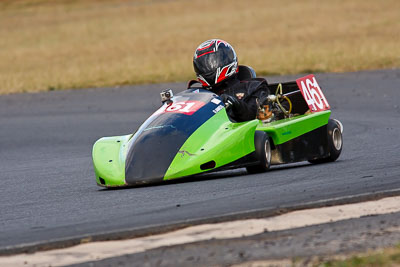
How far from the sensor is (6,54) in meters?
31.6

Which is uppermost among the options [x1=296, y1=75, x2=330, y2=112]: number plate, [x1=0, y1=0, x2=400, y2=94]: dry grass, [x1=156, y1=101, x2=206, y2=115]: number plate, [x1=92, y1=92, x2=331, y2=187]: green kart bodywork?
[x1=156, y1=101, x2=206, y2=115]: number plate

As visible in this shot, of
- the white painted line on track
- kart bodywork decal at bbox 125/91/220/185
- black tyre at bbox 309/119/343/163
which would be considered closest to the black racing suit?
kart bodywork decal at bbox 125/91/220/185

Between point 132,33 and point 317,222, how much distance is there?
3202 cm

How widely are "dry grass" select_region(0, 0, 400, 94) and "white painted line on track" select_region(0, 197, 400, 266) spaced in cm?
1489

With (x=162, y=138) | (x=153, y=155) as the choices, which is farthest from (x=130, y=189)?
(x=162, y=138)

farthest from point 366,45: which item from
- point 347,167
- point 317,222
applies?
point 317,222

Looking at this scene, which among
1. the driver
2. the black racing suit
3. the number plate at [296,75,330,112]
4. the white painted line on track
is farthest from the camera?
the number plate at [296,75,330,112]

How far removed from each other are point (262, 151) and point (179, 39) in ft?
→ 81.2

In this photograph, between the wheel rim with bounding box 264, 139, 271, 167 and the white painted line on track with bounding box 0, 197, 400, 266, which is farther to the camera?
the wheel rim with bounding box 264, 139, 271, 167

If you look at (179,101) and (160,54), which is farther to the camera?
(160,54)

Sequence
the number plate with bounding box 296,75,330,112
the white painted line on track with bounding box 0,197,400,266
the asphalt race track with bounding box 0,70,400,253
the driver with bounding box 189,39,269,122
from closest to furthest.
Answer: the white painted line on track with bounding box 0,197,400,266
the asphalt race track with bounding box 0,70,400,253
the driver with bounding box 189,39,269,122
the number plate with bounding box 296,75,330,112

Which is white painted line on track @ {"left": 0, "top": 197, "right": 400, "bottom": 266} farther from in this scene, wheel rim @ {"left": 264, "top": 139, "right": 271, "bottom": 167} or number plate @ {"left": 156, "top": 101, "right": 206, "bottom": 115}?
number plate @ {"left": 156, "top": 101, "right": 206, "bottom": 115}

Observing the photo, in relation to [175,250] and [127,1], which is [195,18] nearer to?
[127,1]

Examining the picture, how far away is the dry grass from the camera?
22.1 meters
